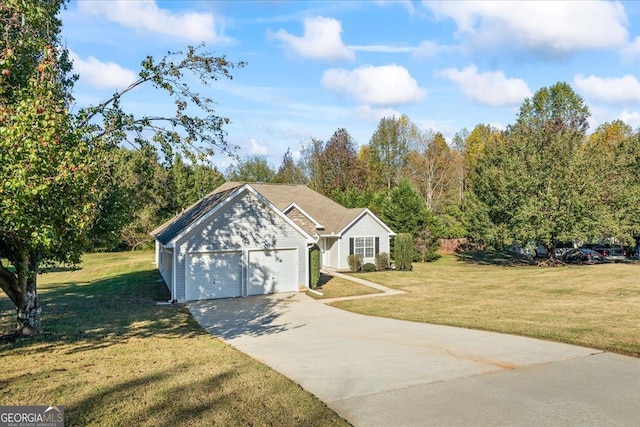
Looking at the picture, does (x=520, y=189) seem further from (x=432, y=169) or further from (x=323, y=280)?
(x=432, y=169)

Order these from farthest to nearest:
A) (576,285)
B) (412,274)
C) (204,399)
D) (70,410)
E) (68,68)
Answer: (412,274)
(576,285)
(68,68)
(204,399)
(70,410)

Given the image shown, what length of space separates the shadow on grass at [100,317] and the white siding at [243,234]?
2.76 meters

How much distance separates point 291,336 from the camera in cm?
1430

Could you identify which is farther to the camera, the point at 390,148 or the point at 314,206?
the point at 390,148

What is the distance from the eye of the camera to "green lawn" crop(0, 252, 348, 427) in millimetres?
6898

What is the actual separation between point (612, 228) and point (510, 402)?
32.4m

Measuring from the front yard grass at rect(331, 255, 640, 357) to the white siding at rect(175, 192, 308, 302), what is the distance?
4654mm

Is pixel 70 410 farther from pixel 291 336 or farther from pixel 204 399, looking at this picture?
pixel 291 336

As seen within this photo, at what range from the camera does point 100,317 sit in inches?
655

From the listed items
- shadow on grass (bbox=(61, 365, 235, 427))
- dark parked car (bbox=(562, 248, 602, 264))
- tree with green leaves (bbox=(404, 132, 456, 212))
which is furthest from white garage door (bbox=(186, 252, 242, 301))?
tree with green leaves (bbox=(404, 132, 456, 212))

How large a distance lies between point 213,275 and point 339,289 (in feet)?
22.0

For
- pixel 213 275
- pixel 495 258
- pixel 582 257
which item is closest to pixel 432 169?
pixel 495 258

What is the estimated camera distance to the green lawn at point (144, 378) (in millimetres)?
6898

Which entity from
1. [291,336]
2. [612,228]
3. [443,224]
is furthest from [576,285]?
[443,224]
